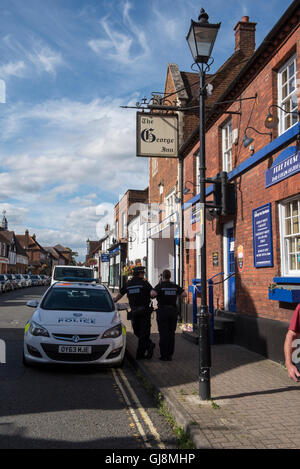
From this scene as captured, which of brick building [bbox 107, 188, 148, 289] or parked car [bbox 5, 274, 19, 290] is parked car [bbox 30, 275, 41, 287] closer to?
parked car [bbox 5, 274, 19, 290]

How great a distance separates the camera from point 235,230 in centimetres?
1028

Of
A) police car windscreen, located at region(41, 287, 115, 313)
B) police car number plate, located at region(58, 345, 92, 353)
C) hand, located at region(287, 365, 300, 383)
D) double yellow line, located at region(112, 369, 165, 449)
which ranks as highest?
police car windscreen, located at region(41, 287, 115, 313)

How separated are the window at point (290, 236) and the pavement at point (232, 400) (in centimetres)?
186

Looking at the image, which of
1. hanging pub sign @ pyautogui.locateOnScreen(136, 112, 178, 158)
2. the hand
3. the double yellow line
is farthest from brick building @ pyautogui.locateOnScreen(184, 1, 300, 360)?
the hand

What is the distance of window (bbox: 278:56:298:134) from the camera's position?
7949 millimetres

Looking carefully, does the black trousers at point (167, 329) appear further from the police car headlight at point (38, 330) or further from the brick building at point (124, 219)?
the brick building at point (124, 219)

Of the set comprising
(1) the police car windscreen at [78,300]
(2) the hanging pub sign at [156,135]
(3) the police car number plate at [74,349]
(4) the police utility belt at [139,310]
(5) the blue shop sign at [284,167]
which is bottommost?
(3) the police car number plate at [74,349]

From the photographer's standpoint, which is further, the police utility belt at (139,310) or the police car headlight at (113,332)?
the police utility belt at (139,310)

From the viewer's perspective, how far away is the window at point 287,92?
26.1 feet

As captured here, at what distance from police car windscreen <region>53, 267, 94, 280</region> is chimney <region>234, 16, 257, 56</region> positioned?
37.1 feet

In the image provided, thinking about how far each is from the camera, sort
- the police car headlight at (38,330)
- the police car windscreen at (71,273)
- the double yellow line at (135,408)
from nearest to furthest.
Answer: the double yellow line at (135,408) < the police car headlight at (38,330) < the police car windscreen at (71,273)

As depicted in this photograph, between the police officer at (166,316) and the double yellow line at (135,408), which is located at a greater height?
the police officer at (166,316)

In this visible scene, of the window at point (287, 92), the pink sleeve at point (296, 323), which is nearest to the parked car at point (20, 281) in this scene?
the window at point (287, 92)

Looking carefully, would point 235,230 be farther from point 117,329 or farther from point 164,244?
point 164,244
